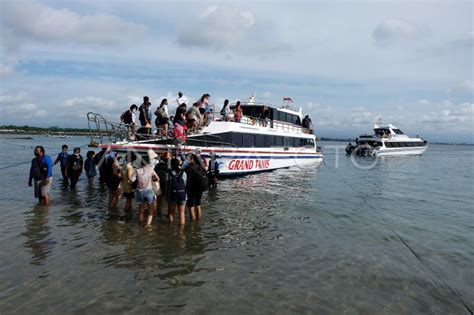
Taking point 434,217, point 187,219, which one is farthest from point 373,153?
point 187,219

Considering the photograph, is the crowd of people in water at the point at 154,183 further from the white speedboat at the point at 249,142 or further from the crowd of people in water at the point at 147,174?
the white speedboat at the point at 249,142

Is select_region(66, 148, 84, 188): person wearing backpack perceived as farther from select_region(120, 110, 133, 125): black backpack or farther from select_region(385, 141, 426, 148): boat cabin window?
select_region(385, 141, 426, 148): boat cabin window

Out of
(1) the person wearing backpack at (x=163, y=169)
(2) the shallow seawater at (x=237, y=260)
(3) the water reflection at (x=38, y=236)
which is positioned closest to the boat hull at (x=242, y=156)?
(2) the shallow seawater at (x=237, y=260)

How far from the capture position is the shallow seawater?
5.31 m

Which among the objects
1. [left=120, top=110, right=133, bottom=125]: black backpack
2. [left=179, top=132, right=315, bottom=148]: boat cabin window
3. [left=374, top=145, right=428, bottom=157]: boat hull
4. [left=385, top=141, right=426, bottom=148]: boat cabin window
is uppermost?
[left=120, top=110, right=133, bottom=125]: black backpack

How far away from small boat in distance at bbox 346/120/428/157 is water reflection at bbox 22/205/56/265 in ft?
145

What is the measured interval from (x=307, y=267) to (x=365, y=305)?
150 cm

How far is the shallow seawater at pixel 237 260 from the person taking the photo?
531cm

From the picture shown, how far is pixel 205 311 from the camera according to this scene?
197 inches

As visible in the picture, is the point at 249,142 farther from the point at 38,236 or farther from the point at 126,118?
the point at 38,236

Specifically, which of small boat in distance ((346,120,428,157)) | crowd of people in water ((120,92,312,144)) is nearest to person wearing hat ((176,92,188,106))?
crowd of people in water ((120,92,312,144))

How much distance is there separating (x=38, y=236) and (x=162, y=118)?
8.59 m

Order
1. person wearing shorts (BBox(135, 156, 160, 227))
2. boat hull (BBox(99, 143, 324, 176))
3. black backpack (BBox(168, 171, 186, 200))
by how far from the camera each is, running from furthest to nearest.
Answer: boat hull (BBox(99, 143, 324, 176)) < black backpack (BBox(168, 171, 186, 200)) < person wearing shorts (BBox(135, 156, 160, 227))

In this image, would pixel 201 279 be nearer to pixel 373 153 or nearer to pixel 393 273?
pixel 393 273
